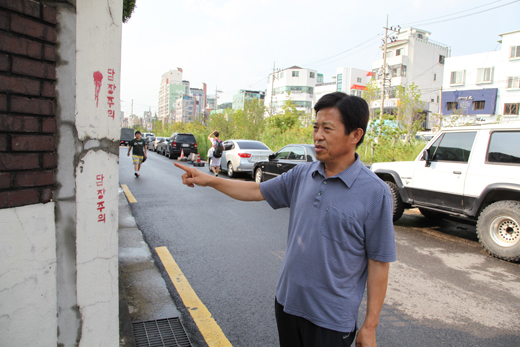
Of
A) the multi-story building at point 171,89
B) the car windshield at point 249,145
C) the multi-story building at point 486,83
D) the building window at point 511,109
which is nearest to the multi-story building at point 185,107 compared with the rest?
the multi-story building at point 171,89

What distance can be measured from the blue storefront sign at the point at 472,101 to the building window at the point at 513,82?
4.08 ft

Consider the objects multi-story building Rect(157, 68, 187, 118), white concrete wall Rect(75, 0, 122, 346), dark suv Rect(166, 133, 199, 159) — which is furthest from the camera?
multi-story building Rect(157, 68, 187, 118)

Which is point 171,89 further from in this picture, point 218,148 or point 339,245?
point 339,245

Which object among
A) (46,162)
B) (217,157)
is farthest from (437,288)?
(217,157)

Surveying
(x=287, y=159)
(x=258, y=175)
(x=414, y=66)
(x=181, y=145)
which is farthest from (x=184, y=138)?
(x=414, y=66)

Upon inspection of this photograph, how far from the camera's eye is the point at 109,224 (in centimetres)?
234

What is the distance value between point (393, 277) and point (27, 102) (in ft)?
14.3

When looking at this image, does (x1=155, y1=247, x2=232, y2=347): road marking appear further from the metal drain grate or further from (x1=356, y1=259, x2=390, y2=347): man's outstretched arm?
(x1=356, y1=259, x2=390, y2=347): man's outstretched arm

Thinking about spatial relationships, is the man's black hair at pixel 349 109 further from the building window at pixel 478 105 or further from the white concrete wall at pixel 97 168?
the building window at pixel 478 105

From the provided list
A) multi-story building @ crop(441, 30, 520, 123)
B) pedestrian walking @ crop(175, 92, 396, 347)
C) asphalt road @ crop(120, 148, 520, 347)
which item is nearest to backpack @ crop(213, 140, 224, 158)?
asphalt road @ crop(120, 148, 520, 347)

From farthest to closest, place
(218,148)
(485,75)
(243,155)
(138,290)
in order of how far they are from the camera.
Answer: (485,75)
(243,155)
(218,148)
(138,290)

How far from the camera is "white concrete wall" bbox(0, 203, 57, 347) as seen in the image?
193cm

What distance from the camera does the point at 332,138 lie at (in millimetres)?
1864

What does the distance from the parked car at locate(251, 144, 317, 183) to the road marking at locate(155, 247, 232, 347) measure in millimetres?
5418
